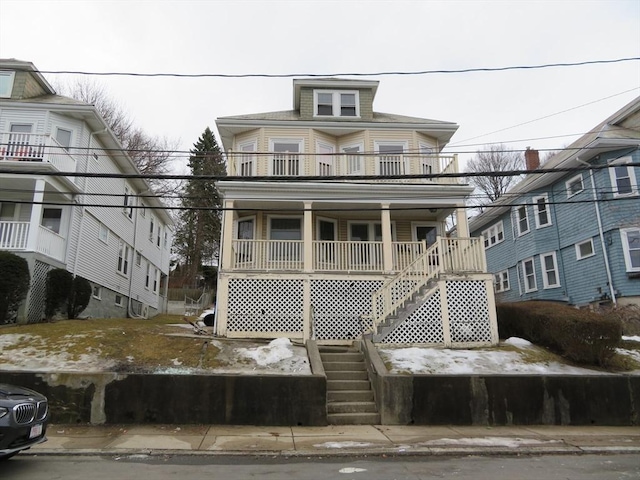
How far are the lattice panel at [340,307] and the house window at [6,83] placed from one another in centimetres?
1500

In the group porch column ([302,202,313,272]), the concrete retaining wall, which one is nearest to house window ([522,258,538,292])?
porch column ([302,202,313,272])

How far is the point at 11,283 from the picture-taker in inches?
527

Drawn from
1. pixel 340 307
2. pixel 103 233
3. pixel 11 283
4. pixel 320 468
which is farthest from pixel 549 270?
pixel 11 283

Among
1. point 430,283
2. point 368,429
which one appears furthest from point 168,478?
point 430,283

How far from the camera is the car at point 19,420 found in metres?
5.42

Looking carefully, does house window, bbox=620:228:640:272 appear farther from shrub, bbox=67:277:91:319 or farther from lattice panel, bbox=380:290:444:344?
shrub, bbox=67:277:91:319

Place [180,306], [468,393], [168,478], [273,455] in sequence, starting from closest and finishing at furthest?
[168,478] → [273,455] → [468,393] → [180,306]

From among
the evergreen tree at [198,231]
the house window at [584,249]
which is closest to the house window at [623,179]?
the house window at [584,249]

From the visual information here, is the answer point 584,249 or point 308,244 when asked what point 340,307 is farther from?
point 584,249

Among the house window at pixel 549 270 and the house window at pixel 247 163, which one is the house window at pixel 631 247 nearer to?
the house window at pixel 549 270

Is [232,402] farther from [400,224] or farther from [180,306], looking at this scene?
[180,306]

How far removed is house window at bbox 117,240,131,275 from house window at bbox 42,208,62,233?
518cm

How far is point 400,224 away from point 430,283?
4759 mm

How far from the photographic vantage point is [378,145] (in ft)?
58.3
